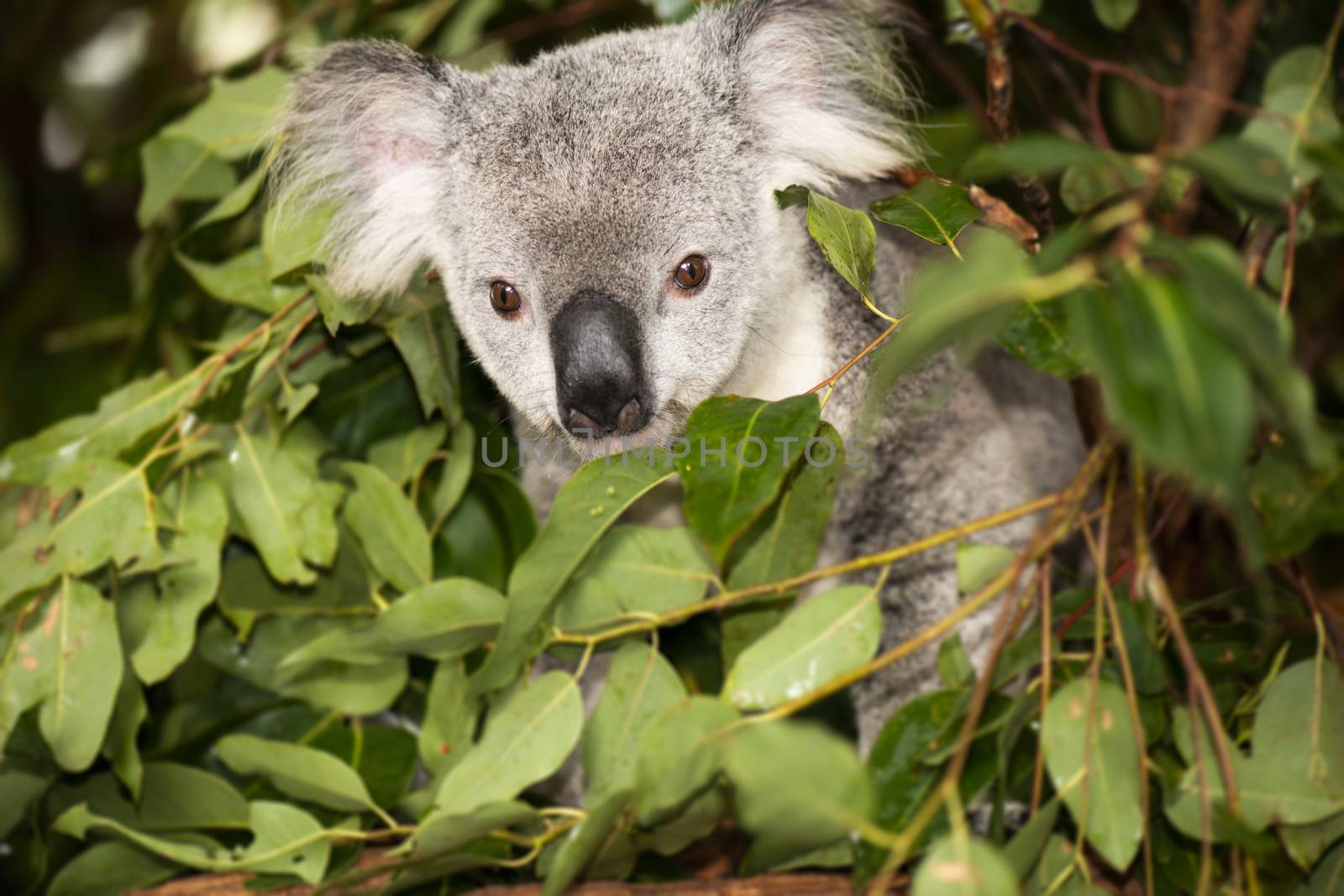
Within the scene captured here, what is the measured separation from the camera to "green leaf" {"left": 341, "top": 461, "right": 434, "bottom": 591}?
6.29 feet

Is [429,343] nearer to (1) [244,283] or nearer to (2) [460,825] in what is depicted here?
(1) [244,283]

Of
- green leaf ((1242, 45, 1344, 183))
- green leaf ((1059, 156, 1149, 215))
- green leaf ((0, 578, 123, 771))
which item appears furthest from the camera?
Answer: green leaf ((0, 578, 123, 771))

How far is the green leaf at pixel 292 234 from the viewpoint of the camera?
1965mm

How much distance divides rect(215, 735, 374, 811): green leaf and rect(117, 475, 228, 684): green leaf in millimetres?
198

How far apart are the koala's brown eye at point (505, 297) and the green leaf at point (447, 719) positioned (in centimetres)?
57

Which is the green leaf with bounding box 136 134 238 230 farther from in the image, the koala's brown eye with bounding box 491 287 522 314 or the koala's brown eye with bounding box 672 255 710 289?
the koala's brown eye with bounding box 672 255 710 289

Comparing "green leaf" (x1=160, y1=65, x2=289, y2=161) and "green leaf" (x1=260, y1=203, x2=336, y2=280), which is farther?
"green leaf" (x1=160, y1=65, x2=289, y2=161)

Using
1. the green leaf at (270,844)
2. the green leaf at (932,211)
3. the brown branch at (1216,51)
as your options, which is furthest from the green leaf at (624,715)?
the brown branch at (1216,51)

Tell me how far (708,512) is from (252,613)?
1.09 meters

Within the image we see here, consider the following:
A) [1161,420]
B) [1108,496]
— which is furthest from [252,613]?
[1161,420]

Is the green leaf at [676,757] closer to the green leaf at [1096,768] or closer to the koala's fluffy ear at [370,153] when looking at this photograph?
the green leaf at [1096,768]

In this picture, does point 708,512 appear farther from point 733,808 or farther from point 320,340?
point 320,340

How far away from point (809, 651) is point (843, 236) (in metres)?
0.50

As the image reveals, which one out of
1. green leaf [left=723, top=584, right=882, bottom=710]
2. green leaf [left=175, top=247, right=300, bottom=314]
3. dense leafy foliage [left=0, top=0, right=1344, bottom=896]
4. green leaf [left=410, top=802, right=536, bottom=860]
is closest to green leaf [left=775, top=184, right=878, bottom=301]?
dense leafy foliage [left=0, top=0, right=1344, bottom=896]
